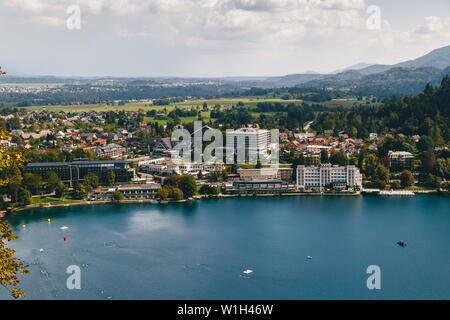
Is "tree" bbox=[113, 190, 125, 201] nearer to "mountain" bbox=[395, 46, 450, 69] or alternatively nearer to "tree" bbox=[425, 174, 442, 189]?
"tree" bbox=[425, 174, 442, 189]

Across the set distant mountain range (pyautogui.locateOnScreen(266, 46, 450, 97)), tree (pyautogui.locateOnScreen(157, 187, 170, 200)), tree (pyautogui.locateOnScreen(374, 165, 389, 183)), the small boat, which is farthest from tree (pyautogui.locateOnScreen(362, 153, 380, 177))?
distant mountain range (pyautogui.locateOnScreen(266, 46, 450, 97))

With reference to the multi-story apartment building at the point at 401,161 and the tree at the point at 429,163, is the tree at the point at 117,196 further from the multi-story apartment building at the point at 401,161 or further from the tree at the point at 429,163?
the tree at the point at 429,163

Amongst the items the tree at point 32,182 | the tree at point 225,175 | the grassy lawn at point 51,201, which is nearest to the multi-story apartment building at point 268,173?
the tree at point 225,175

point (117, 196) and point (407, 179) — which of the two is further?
point (407, 179)

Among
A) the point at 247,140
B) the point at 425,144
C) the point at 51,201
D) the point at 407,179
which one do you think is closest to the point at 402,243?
the point at 407,179

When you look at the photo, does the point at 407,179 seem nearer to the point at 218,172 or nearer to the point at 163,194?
the point at 218,172
